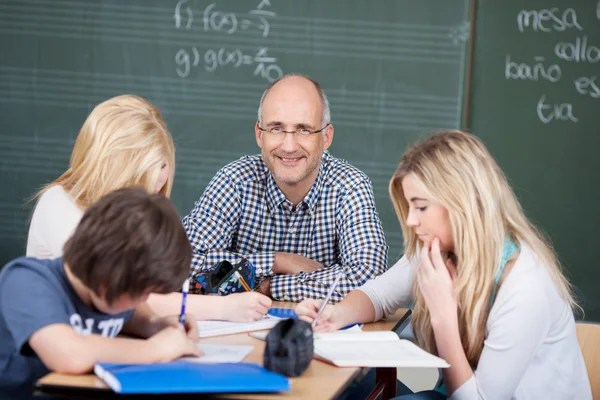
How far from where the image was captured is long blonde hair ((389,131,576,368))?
1.96m

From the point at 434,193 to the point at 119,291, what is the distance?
80 cm

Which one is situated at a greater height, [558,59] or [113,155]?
[558,59]

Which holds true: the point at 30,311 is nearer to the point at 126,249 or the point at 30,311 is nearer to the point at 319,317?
the point at 126,249

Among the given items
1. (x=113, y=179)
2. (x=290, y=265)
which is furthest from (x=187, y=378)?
(x=290, y=265)

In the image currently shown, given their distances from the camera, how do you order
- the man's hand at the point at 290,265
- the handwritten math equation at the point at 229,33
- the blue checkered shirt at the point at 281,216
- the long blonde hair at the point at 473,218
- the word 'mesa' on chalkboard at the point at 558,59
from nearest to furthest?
the long blonde hair at the point at 473,218 < the man's hand at the point at 290,265 < the blue checkered shirt at the point at 281,216 < the word 'mesa' on chalkboard at the point at 558,59 < the handwritten math equation at the point at 229,33

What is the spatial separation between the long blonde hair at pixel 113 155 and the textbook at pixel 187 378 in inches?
24.1

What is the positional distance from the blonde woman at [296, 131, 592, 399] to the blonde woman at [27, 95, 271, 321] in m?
0.47

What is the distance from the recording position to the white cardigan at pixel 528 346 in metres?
1.87

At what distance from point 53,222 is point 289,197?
1116mm

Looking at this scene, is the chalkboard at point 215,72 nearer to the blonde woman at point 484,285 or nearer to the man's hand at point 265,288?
the man's hand at point 265,288

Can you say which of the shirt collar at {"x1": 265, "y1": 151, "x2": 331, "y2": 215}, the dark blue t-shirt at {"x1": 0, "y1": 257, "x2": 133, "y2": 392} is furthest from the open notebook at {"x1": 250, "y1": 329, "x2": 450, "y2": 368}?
the shirt collar at {"x1": 265, "y1": 151, "x2": 331, "y2": 215}

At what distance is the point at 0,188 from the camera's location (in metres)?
4.38

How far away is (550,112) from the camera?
164 inches

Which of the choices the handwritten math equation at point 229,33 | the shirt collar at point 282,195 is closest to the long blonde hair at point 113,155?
the shirt collar at point 282,195
